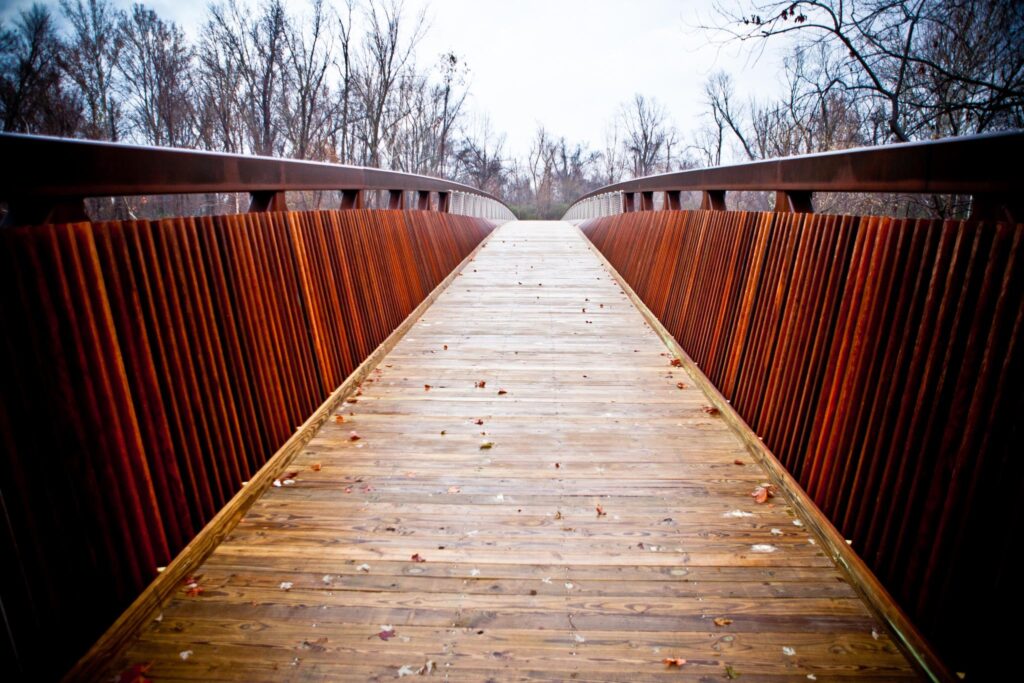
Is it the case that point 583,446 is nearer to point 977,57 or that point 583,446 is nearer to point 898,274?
point 898,274

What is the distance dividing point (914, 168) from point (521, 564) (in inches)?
80.0

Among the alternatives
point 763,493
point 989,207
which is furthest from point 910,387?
point 763,493

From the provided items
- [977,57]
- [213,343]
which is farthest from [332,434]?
[977,57]

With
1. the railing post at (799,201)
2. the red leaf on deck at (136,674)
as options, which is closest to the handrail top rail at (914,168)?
the railing post at (799,201)

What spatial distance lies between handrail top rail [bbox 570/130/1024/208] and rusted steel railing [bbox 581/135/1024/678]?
0.01 m

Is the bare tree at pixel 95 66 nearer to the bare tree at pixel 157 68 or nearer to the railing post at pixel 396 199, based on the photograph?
the bare tree at pixel 157 68

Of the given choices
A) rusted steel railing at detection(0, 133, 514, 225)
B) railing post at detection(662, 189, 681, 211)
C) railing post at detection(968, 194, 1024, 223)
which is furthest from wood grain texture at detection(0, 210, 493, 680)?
railing post at detection(662, 189, 681, 211)

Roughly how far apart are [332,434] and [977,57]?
9.40 metres

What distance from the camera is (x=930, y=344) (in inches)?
72.9

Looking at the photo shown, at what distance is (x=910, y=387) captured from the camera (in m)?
1.91

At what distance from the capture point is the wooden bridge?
166 cm

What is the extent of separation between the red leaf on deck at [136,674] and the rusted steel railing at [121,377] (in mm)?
149

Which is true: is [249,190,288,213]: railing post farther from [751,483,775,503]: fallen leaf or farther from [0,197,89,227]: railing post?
[751,483,775,503]: fallen leaf

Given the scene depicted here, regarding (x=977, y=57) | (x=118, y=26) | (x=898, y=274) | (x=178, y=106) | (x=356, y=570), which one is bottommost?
(x=356, y=570)
